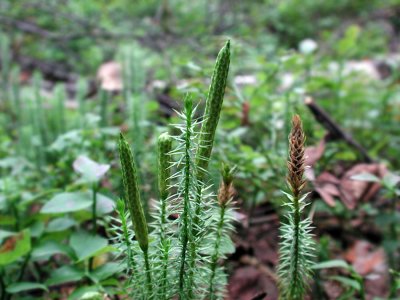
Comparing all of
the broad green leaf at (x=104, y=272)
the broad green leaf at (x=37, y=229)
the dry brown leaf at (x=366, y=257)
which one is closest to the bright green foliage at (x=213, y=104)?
the broad green leaf at (x=104, y=272)

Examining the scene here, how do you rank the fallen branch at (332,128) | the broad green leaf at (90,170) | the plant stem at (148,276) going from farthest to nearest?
the fallen branch at (332,128) < the broad green leaf at (90,170) < the plant stem at (148,276)

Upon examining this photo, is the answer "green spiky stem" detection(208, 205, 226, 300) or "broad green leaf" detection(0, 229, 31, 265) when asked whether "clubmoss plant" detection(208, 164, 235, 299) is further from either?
"broad green leaf" detection(0, 229, 31, 265)

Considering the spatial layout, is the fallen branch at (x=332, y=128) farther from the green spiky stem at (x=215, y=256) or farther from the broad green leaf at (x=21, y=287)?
the broad green leaf at (x=21, y=287)

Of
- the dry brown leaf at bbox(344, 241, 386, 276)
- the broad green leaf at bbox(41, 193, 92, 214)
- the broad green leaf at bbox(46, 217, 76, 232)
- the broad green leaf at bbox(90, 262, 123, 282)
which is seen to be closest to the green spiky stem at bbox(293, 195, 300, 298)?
the broad green leaf at bbox(90, 262, 123, 282)

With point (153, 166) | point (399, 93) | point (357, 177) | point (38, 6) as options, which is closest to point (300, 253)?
point (357, 177)

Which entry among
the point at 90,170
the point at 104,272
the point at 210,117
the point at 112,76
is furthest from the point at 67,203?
the point at 112,76
